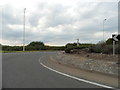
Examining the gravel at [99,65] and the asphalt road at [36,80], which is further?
the gravel at [99,65]

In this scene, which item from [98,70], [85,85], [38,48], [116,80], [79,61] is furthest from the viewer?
[38,48]

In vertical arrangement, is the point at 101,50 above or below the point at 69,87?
above

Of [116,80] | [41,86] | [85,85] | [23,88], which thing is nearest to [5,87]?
[23,88]

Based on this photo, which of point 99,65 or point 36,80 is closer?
point 36,80

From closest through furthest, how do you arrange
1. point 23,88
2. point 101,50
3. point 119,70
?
point 23,88 < point 119,70 < point 101,50

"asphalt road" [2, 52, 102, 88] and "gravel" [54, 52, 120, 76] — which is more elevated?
"gravel" [54, 52, 120, 76]

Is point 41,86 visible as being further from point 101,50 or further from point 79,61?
point 101,50

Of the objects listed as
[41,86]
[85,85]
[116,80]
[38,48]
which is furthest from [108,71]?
[38,48]

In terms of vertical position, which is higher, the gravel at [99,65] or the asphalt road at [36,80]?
the gravel at [99,65]

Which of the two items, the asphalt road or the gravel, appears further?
the gravel

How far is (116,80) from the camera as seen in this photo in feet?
35.6

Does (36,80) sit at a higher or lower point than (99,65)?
lower

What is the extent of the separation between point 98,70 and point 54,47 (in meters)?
71.6

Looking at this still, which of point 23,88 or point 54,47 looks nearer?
point 23,88
